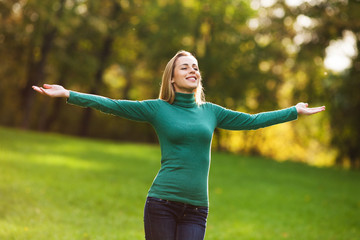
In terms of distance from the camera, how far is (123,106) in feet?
11.4

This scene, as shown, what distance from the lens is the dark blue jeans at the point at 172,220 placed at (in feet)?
10.9

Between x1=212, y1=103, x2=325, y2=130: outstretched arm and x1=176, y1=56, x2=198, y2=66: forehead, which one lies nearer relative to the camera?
x1=176, y1=56, x2=198, y2=66: forehead

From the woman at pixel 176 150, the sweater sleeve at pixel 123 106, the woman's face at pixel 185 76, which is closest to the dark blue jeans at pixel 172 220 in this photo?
the woman at pixel 176 150

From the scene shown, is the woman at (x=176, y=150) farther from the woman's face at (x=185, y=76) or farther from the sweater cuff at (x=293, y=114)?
the sweater cuff at (x=293, y=114)

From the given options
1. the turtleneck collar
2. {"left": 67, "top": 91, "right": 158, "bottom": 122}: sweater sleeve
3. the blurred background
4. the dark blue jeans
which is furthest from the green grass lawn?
the blurred background

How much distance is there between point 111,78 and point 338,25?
728 inches

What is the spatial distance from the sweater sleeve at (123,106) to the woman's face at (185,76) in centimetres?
27

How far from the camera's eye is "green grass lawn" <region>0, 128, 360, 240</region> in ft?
27.5

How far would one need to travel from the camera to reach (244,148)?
3014 centimetres

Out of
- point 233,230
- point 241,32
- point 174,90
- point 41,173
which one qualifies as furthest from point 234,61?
point 174,90

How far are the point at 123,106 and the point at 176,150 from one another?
57cm

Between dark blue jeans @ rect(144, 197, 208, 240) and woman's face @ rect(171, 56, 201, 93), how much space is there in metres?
0.97

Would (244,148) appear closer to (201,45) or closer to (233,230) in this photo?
(201,45)

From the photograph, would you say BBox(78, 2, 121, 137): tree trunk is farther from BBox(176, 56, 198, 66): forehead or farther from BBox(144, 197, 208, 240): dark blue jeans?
BBox(144, 197, 208, 240): dark blue jeans
